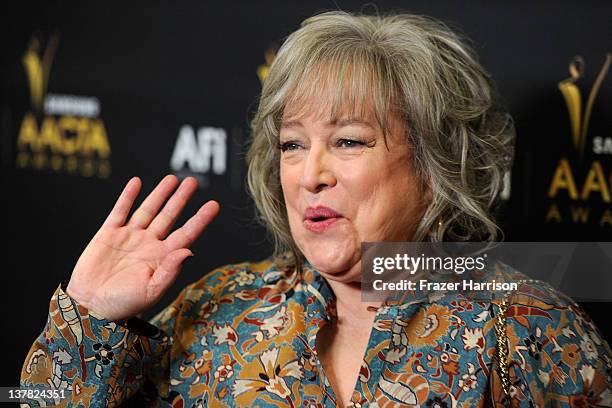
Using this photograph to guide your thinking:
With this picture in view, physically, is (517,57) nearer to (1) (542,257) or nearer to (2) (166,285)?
(1) (542,257)

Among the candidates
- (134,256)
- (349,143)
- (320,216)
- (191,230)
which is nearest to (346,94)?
(349,143)

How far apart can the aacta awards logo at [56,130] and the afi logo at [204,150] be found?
22cm

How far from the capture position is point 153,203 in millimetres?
1722

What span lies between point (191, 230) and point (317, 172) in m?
0.27

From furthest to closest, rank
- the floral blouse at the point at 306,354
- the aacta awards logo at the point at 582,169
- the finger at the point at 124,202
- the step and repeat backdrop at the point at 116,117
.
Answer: the step and repeat backdrop at the point at 116,117 → the aacta awards logo at the point at 582,169 → the finger at the point at 124,202 → the floral blouse at the point at 306,354

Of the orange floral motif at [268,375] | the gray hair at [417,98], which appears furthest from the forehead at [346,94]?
the orange floral motif at [268,375]

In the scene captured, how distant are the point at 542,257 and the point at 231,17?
38.8 inches

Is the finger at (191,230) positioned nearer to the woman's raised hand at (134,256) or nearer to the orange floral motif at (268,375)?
the woman's raised hand at (134,256)

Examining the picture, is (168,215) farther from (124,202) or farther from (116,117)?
(116,117)

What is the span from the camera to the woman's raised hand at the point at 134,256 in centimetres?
165

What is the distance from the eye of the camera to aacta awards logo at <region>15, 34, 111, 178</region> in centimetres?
242

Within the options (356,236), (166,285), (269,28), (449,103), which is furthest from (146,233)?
(269,28)

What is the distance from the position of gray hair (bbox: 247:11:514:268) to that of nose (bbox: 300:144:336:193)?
0.08m

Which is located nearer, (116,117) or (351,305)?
(351,305)
